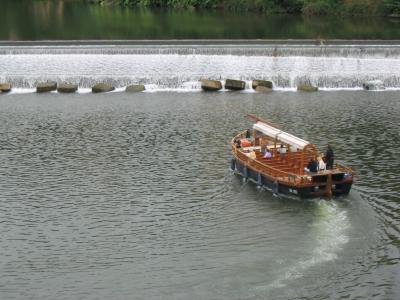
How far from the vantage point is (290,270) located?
100 feet

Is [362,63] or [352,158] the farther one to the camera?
[362,63]

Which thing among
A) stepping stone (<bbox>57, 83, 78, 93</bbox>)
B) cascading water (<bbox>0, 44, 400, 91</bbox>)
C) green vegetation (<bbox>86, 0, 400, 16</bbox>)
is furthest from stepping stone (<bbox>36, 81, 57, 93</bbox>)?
green vegetation (<bbox>86, 0, 400, 16</bbox>)

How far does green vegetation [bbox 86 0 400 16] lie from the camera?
105m

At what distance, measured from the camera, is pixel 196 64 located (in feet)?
233

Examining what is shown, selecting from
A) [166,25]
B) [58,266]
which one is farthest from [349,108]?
[166,25]

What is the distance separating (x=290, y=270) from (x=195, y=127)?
24.9 m

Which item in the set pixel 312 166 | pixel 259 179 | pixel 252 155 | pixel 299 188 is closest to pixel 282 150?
pixel 252 155

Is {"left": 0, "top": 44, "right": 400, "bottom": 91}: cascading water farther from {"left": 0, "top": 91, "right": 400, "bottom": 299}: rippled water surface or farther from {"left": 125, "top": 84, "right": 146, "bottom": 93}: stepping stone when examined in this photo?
{"left": 0, "top": 91, "right": 400, "bottom": 299}: rippled water surface

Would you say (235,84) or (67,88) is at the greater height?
(235,84)

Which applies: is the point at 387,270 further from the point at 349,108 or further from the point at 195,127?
the point at 349,108

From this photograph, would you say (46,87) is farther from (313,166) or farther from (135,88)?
(313,166)

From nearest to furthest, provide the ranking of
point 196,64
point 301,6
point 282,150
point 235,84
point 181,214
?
point 181,214 < point 282,150 < point 235,84 < point 196,64 < point 301,6

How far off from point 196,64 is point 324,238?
4017 cm

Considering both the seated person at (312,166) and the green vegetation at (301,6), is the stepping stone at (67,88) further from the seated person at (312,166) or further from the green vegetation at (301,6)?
the green vegetation at (301,6)
